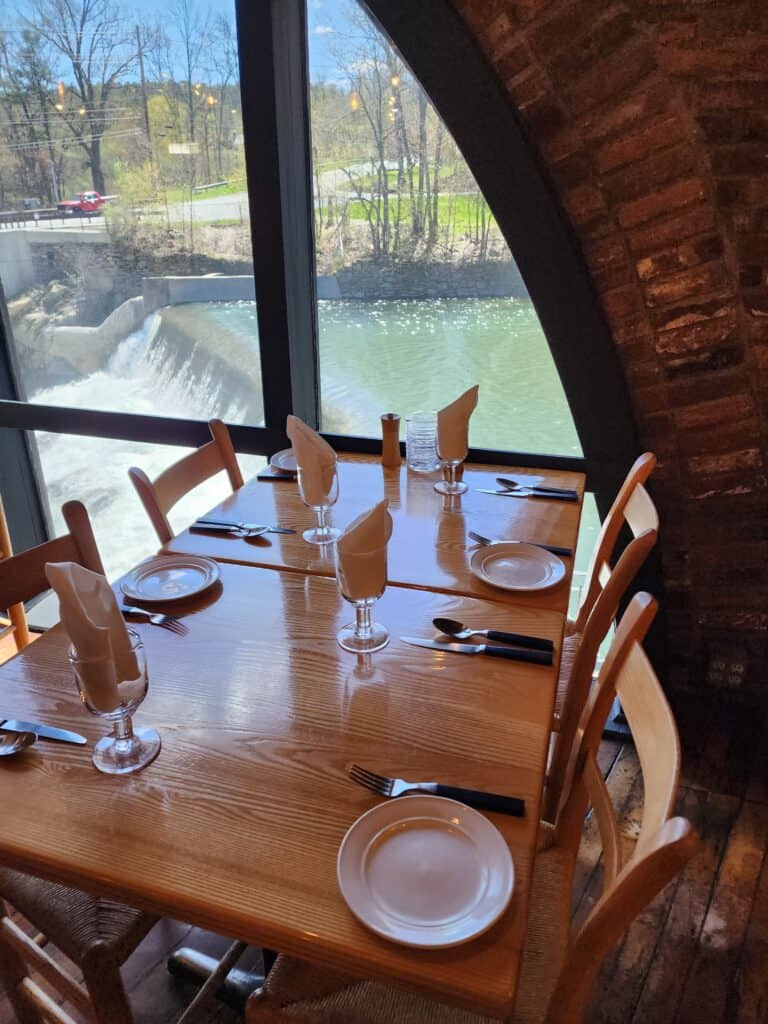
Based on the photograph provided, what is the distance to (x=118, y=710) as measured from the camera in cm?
94

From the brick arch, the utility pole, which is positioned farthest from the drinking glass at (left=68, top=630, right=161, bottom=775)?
the utility pole

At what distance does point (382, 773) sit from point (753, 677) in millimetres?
1619

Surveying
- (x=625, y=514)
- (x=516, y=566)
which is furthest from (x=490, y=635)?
(x=625, y=514)

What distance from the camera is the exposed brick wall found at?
157 cm

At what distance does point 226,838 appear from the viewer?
83 centimetres

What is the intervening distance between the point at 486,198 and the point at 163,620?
1313 mm

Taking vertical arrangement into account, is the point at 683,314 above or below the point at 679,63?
below

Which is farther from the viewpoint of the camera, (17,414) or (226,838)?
(17,414)

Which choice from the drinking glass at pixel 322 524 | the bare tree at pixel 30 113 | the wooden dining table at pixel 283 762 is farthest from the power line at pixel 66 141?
the wooden dining table at pixel 283 762

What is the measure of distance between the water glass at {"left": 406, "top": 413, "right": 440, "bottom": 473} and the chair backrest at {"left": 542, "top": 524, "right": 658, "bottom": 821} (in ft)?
2.56

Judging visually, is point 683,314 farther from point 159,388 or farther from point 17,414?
point 17,414

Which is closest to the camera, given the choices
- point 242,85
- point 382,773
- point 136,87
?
point 382,773

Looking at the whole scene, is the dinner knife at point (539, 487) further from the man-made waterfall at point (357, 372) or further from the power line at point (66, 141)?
the power line at point (66, 141)

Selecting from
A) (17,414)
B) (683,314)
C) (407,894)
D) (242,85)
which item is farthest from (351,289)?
(407,894)
